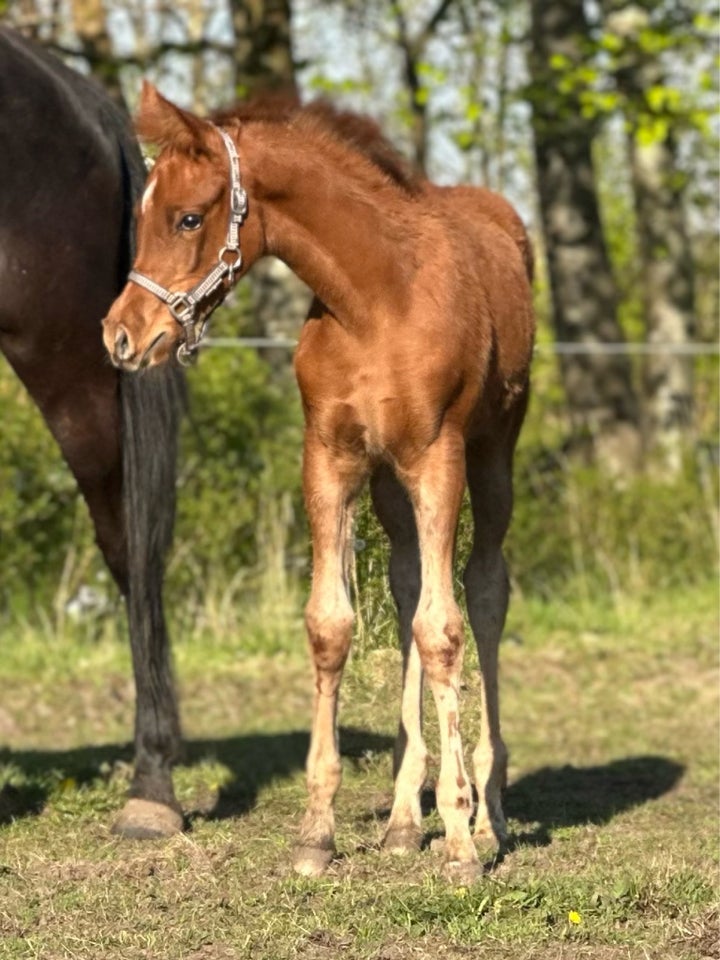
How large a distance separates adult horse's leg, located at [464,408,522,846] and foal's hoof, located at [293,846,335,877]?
0.78 m

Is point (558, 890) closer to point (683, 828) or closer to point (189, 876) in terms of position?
point (189, 876)

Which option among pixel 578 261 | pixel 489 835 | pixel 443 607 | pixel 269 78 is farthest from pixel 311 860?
pixel 578 261

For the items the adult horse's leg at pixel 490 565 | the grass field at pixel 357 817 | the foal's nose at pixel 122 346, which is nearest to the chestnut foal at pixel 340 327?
the foal's nose at pixel 122 346

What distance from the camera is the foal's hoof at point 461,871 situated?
491 cm

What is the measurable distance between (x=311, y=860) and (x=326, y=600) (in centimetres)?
74

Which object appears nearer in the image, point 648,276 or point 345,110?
point 345,110

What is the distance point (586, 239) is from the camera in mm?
15523

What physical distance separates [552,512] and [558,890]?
314 inches

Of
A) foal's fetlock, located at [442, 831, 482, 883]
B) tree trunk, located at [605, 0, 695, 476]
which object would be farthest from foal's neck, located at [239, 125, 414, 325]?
tree trunk, located at [605, 0, 695, 476]

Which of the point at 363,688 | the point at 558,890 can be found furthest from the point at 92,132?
the point at 558,890

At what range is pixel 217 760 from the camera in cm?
770

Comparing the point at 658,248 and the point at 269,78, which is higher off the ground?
the point at 269,78

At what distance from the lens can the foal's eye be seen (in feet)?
16.1

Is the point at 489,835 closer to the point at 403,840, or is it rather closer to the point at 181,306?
the point at 403,840
